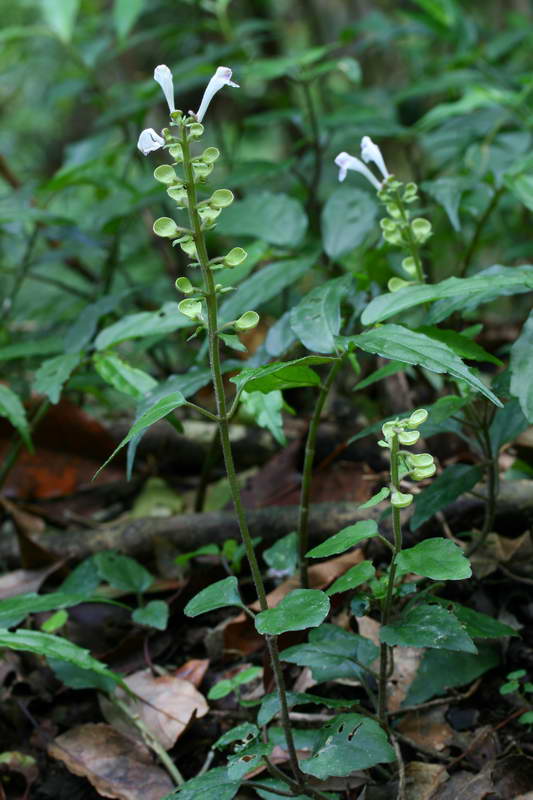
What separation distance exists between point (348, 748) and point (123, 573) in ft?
2.76

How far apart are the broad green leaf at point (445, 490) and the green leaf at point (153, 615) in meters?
0.63

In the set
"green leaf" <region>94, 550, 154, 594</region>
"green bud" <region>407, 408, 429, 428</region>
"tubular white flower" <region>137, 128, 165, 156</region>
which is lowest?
"green leaf" <region>94, 550, 154, 594</region>

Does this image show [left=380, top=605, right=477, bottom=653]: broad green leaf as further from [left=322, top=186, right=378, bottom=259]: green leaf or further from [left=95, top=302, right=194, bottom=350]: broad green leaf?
[left=322, top=186, right=378, bottom=259]: green leaf

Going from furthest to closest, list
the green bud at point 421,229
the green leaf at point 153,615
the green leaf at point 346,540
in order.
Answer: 1. the green leaf at point 153,615
2. the green bud at point 421,229
3. the green leaf at point 346,540

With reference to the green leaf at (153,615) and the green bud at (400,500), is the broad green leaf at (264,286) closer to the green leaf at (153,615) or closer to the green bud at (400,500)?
the green leaf at (153,615)

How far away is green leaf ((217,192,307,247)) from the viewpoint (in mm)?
2191

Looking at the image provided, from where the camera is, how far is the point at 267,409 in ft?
5.50

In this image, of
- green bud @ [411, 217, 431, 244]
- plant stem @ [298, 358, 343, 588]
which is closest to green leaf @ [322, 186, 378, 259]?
green bud @ [411, 217, 431, 244]

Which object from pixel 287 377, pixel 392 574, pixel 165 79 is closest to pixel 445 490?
pixel 392 574

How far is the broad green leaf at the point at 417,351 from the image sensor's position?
1120 mm

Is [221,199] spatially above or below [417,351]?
above

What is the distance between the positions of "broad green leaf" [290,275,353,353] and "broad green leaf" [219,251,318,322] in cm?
36

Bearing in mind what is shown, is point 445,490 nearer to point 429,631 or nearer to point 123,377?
point 429,631

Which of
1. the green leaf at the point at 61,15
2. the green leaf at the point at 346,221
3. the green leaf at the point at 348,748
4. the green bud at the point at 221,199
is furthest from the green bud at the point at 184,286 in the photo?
the green leaf at the point at 61,15
